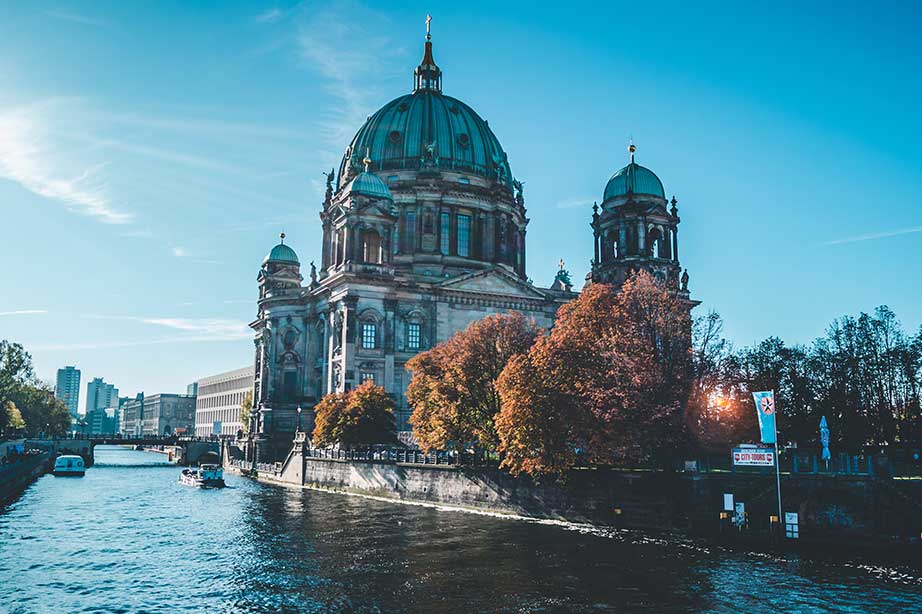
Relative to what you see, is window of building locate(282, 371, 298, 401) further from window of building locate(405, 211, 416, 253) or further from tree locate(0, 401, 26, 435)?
tree locate(0, 401, 26, 435)

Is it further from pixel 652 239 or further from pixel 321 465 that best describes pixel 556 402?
pixel 652 239

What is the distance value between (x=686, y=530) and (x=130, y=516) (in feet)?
130

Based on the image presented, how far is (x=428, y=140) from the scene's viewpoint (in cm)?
11500

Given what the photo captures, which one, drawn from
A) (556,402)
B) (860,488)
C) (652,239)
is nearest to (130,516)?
(556,402)

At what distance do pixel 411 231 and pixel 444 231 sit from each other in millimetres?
4731

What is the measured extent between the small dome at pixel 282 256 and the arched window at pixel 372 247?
26766 millimetres

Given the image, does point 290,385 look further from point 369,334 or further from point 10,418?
point 10,418

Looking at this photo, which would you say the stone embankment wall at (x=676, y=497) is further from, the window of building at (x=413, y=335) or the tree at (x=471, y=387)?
the window of building at (x=413, y=335)

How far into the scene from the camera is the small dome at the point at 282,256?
124188mm

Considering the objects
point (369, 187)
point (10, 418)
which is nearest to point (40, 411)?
point (10, 418)

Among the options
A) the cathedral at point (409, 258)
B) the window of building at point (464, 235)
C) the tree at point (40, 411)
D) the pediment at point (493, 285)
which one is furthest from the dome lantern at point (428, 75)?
the tree at point (40, 411)

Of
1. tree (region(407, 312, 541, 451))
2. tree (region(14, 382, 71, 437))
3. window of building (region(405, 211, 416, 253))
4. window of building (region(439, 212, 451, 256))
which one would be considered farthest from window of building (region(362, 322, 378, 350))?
tree (region(14, 382, 71, 437))

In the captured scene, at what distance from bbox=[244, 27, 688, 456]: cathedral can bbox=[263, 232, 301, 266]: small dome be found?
0.17 metres

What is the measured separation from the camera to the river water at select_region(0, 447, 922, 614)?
1272 inches
